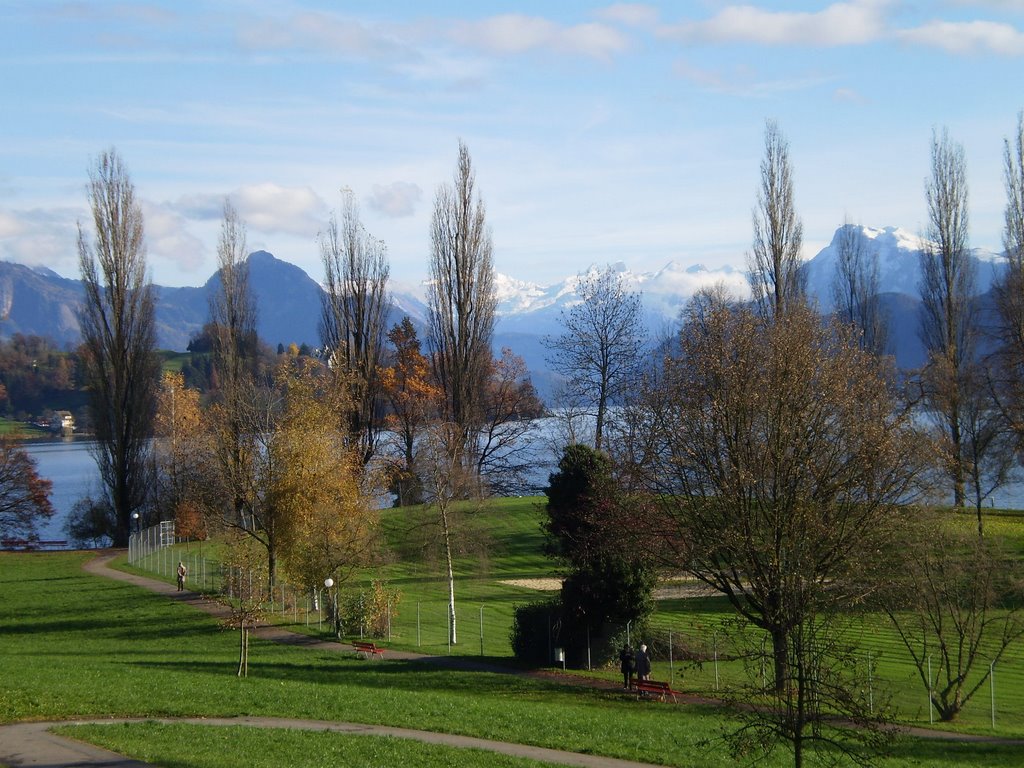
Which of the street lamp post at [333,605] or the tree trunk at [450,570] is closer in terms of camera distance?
the tree trunk at [450,570]

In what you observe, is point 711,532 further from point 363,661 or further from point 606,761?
point 363,661

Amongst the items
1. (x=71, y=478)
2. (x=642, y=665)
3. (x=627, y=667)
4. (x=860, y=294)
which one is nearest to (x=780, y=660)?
(x=642, y=665)

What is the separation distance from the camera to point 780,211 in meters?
58.9

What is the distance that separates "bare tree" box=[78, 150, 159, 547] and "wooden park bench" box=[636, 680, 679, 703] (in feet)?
150

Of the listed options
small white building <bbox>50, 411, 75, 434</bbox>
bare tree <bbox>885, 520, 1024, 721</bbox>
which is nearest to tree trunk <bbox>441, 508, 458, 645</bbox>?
bare tree <bbox>885, 520, 1024, 721</bbox>

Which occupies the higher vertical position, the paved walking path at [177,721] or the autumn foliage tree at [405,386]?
the autumn foliage tree at [405,386]

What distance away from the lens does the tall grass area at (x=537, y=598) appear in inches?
1035

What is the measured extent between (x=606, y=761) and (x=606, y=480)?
13.7m

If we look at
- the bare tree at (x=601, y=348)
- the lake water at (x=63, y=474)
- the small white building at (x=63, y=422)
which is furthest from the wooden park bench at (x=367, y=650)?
the small white building at (x=63, y=422)

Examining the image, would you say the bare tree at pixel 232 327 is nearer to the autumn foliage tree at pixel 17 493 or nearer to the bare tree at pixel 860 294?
the autumn foliage tree at pixel 17 493

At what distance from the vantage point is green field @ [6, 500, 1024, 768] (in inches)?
673

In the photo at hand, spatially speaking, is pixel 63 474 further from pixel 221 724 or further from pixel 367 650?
pixel 221 724

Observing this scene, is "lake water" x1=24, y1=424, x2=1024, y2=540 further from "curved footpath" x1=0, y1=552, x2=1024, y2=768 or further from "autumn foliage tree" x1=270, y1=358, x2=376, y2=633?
"curved footpath" x1=0, y1=552, x2=1024, y2=768

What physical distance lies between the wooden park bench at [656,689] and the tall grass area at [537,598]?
2.31 ft
